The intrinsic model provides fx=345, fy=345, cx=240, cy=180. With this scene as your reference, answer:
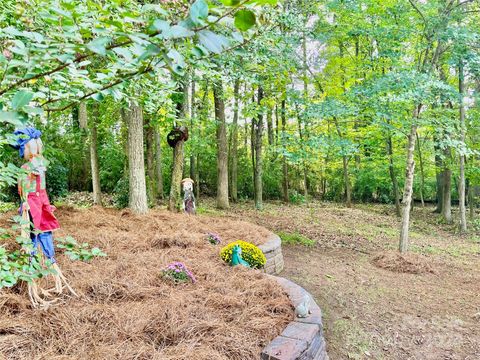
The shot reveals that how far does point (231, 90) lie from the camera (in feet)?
30.8

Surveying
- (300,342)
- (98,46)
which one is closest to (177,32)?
(98,46)

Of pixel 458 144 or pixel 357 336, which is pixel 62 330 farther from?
pixel 458 144

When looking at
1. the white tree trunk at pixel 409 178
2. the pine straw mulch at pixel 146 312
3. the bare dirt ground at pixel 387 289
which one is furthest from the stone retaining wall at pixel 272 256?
the white tree trunk at pixel 409 178

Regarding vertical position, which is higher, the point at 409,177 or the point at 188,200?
the point at 409,177

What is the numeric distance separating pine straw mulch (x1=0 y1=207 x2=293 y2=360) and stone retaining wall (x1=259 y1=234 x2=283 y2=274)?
37.6 inches

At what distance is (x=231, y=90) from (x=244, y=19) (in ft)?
29.7

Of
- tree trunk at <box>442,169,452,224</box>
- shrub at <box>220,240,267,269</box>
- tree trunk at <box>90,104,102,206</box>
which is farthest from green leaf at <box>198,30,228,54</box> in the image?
tree trunk at <box>442,169,452,224</box>

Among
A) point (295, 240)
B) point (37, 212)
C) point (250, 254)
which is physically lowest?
point (295, 240)

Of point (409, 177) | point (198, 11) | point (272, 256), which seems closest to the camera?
point (198, 11)

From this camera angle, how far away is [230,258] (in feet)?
13.0

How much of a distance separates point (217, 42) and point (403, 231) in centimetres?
662

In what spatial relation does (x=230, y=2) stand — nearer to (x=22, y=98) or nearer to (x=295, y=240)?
(x=22, y=98)

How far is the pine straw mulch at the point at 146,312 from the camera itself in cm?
214

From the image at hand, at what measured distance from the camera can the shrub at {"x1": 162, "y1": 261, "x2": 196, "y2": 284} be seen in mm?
3242
